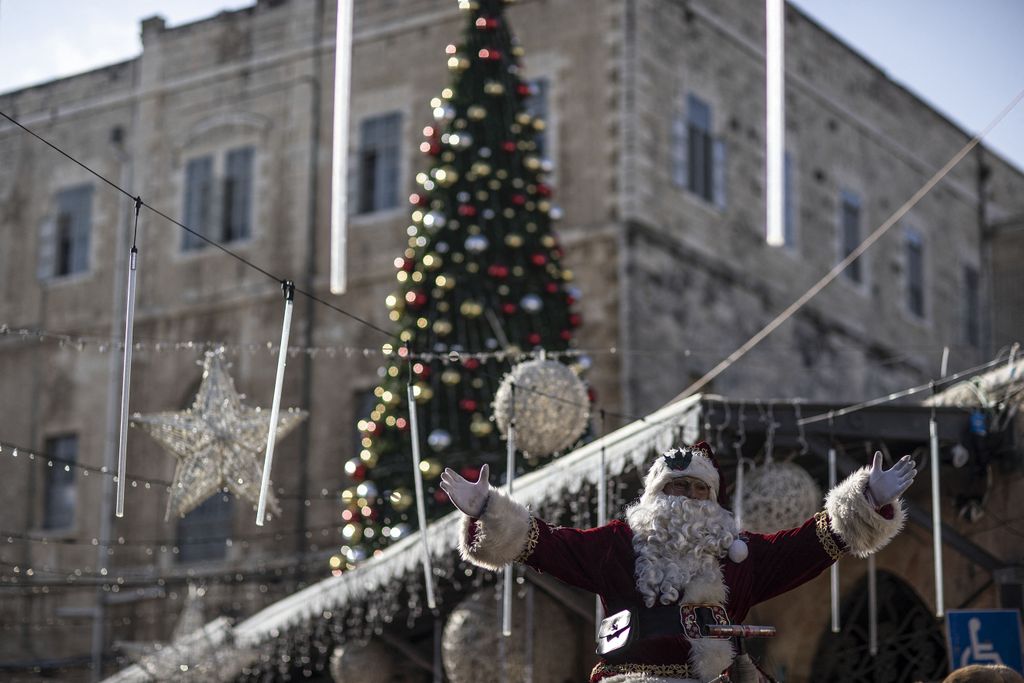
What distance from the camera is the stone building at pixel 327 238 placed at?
2286 cm

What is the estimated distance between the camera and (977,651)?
11633mm

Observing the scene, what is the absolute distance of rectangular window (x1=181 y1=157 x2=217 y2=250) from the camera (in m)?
26.3

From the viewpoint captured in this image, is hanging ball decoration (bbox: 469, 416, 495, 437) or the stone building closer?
hanging ball decoration (bbox: 469, 416, 495, 437)

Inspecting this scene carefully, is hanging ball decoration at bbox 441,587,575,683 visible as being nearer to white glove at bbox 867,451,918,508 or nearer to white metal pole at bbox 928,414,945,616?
white metal pole at bbox 928,414,945,616

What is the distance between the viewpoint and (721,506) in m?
8.07

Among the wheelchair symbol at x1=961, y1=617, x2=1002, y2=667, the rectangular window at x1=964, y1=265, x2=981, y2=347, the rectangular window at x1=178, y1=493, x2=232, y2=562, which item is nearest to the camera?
the wheelchair symbol at x1=961, y1=617, x2=1002, y2=667

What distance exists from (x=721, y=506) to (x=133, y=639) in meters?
18.6

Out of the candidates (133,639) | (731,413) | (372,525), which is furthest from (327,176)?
(731,413)

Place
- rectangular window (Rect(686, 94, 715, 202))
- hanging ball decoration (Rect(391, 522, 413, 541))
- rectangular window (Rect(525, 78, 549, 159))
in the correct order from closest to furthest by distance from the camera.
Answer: hanging ball decoration (Rect(391, 522, 413, 541)) → rectangular window (Rect(525, 78, 549, 159)) → rectangular window (Rect(686, 94, 715, 202))

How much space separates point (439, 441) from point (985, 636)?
6.30 metres

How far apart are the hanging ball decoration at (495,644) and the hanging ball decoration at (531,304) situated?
12.8ft

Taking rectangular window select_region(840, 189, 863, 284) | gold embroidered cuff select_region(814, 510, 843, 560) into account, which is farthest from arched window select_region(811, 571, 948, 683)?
rectangular window select_region(840, 189, 863, 284)

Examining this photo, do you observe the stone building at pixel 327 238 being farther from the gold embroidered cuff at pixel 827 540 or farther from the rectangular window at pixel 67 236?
the gold embroidered cuff at pixel 827 540

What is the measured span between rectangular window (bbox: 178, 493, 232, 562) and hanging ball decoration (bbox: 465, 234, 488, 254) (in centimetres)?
886
